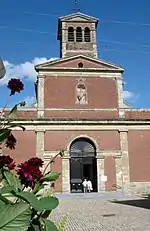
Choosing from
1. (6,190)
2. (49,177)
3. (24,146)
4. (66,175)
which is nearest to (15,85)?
(49,177)

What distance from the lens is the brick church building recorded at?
2316 cm

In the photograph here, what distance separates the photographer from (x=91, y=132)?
940 inches

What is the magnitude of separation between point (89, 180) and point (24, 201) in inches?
922

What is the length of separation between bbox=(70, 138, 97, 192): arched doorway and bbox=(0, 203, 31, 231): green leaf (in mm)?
22085

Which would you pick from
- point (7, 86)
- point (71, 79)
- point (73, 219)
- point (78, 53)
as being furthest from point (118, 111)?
point (7, 86)

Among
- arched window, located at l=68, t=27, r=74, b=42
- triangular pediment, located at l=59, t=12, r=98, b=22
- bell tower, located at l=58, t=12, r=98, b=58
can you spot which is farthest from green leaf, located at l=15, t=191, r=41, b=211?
triangular pediment, located at l=59, t=12, r=98, b=22

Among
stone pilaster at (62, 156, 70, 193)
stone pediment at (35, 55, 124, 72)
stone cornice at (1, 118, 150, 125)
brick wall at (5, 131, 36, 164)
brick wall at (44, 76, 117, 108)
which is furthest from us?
stone pediment at (35, 55, 124, 72)

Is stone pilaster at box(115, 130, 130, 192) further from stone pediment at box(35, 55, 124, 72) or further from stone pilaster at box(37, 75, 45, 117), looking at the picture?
stone pilaster at box(37, 75, 45, 117)

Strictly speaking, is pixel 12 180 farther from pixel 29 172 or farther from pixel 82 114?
pixel 82 114

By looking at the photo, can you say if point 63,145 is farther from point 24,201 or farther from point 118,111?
point 24,201

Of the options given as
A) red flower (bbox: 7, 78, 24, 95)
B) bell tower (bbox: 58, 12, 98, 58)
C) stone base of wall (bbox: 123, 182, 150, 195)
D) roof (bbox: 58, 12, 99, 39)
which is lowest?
stone base of wall (bbox: 123, 182, 150, 195)

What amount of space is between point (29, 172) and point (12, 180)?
18 cm

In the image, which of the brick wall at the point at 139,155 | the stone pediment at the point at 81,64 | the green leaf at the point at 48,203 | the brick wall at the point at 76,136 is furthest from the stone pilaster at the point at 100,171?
the green leaf at the point at 48,203

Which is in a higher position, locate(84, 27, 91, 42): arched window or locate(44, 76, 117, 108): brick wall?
locate(84, 27, 91, 42): arched window
